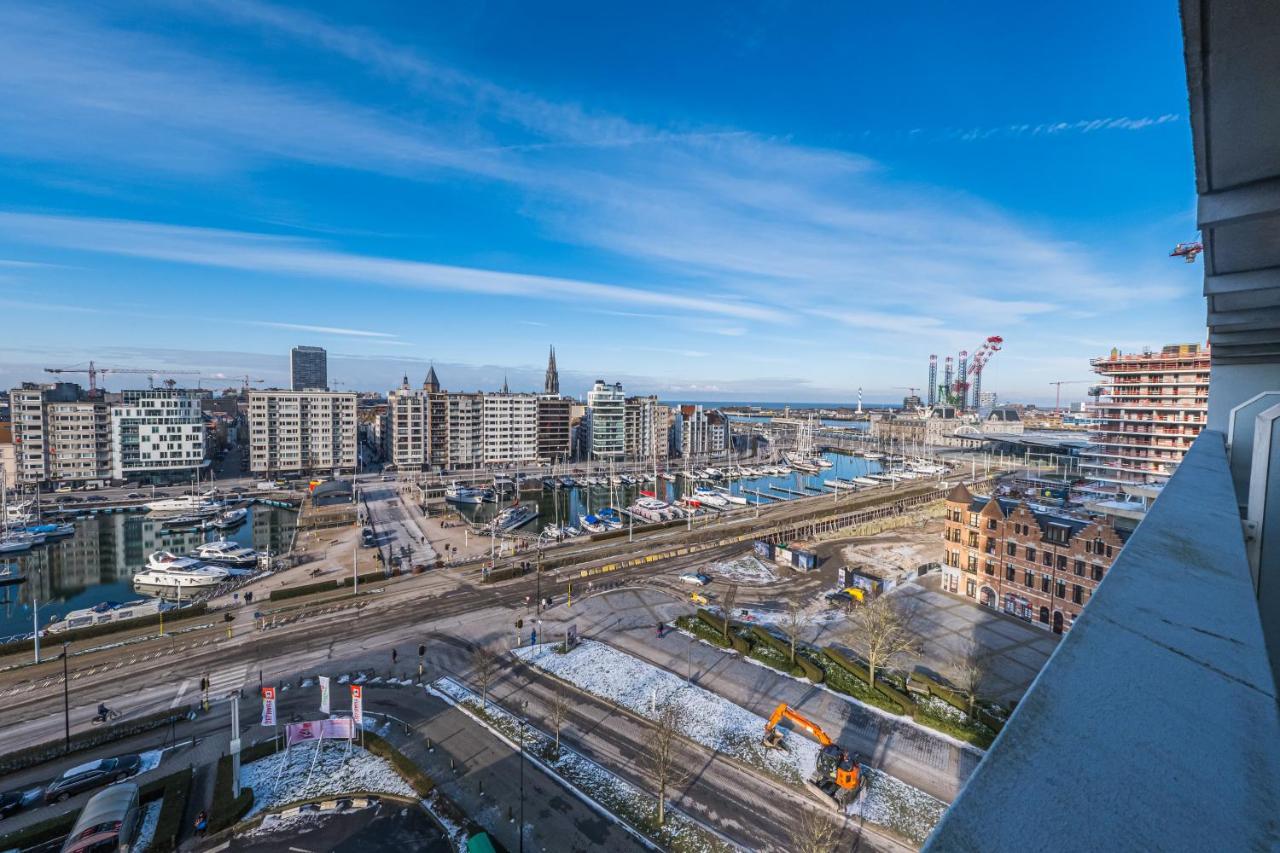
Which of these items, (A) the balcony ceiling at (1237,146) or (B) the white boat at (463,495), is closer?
(A) the balcony ceiling at (1237,146)

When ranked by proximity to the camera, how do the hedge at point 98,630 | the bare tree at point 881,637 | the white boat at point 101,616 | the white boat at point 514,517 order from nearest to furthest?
the bare tree at point 881,637
the hedge at point 98,630
the white boat at point 101,616
the white boat at point 514,517

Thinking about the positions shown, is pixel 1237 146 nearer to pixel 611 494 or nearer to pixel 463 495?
pixel 463 495

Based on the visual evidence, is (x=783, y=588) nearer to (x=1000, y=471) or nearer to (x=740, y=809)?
(x=740, y=809)

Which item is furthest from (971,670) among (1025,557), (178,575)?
(178,575)

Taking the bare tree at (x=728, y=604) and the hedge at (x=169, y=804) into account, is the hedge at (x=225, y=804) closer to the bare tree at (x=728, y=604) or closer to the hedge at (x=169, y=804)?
the hedge at (x=169, y=804)

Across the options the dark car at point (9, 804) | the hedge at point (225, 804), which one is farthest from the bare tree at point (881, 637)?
the dark car at point (9, 804)

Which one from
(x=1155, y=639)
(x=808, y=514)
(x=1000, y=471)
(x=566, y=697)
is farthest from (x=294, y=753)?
(x=1000, y=471)

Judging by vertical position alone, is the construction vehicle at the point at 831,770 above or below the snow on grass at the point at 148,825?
above
